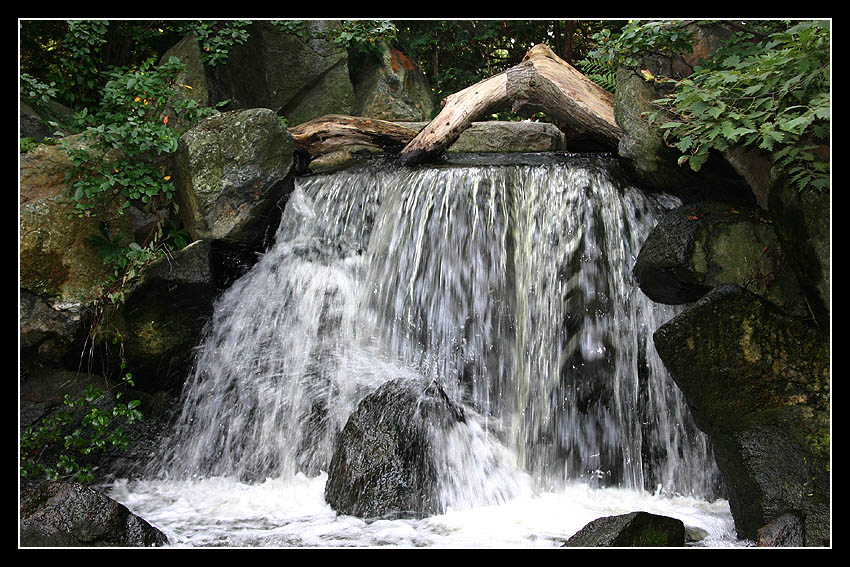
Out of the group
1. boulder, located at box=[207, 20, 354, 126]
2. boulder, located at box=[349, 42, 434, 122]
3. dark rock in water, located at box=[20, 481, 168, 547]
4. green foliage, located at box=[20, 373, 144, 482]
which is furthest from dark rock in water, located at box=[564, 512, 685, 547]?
boulder, located at box=[349, 42, 434, 122]

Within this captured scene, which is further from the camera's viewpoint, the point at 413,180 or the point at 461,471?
the point at 413,180

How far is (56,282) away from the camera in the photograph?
538 cm

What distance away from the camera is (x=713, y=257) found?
4.48 meters

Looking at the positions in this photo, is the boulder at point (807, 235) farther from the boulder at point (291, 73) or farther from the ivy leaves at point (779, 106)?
the boulder at point (291, 73)

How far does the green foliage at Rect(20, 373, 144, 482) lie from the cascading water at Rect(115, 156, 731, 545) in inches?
16.3

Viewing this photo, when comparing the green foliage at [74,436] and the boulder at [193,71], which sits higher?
the boulder at [193,71]

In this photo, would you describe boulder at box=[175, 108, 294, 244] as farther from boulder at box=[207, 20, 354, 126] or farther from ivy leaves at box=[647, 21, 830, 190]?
ivy leaves at box=[647, 21, 830, 190]

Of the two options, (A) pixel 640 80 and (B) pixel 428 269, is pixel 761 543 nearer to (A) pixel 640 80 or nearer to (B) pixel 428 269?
(B) pixel 428 269

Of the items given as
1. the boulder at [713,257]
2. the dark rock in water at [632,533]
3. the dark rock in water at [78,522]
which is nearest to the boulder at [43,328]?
the dark rock in water at [78,522]

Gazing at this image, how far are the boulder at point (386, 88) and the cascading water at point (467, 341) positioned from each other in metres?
4.28

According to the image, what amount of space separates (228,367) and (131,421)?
0.88 metres

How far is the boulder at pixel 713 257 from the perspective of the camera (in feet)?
14.1

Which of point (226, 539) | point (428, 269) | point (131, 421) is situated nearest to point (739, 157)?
point (428, 269)

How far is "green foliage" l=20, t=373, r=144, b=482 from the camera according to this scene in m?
4.89
